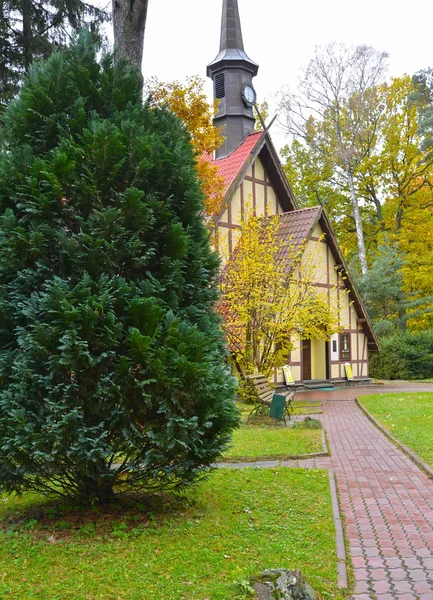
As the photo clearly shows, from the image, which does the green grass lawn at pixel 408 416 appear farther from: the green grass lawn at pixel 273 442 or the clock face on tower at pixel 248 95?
the clock face on tower at pixel 248 95

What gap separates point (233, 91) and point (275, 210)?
612 cm

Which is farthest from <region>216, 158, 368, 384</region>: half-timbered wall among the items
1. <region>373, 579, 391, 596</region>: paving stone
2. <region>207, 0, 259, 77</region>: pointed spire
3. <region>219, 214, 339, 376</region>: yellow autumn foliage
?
<region>373, 579, 391, 596</region>: paving stone

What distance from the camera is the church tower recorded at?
25656 millimetres

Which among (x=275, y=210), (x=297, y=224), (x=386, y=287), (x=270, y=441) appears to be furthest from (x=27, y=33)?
(x=386, y=287)

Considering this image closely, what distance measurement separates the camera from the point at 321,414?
1486 centimetres

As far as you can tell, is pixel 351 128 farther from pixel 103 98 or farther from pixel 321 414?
pixel 103 98

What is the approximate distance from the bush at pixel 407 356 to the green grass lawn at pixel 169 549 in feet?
76.6

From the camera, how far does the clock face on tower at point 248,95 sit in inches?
1013

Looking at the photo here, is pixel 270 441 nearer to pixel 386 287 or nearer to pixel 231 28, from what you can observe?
pixel 231 28

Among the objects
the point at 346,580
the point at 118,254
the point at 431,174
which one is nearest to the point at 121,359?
the point at 118,254

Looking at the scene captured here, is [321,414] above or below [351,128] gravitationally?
below

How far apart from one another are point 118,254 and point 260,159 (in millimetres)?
18447

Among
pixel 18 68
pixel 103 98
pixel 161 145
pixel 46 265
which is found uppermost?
pixel 18 68

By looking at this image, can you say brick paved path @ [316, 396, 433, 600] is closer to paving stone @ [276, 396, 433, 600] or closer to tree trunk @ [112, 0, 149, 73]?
paving stone @ [276, 396, 433, 600]
